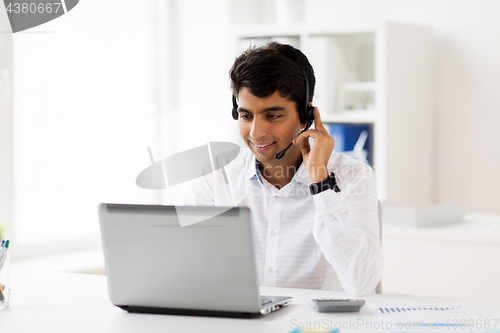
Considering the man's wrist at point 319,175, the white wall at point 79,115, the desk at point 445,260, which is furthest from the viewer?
the white wall at point 79,115

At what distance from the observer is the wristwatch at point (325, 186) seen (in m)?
1.46

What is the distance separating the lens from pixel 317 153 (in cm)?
153

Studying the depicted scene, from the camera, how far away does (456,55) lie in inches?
118

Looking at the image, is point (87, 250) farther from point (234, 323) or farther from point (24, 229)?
point (234, 323)

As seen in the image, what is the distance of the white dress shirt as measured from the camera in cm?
141

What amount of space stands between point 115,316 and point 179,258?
0.66 feet

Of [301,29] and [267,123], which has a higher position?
[301,29]

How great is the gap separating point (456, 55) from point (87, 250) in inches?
86.8

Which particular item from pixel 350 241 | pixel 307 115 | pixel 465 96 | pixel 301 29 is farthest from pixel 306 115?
pixel 465 96

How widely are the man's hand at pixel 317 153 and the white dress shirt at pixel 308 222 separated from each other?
0.27 ft

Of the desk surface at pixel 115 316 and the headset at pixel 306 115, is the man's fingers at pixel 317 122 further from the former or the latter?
the desk surface at pixel 115 316

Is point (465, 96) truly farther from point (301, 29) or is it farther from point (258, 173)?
point (258, 173)

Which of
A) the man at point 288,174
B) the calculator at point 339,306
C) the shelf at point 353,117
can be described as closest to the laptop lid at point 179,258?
the calculator at point 339,306

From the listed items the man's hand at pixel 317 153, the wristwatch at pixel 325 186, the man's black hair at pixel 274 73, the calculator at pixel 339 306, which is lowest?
the calculator at pixel 339 306
